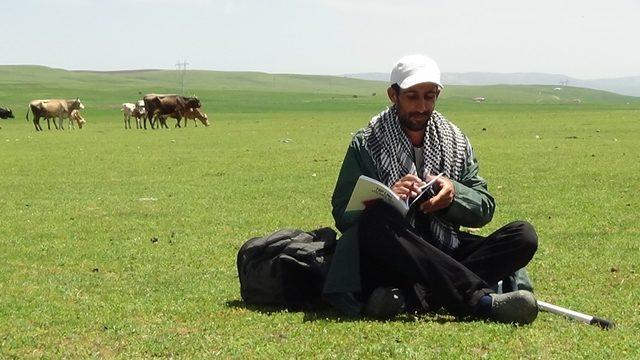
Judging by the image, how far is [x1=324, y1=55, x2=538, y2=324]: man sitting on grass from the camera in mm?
6480

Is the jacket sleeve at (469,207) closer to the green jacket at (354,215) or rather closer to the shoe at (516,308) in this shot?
the green jacket at (354,215)

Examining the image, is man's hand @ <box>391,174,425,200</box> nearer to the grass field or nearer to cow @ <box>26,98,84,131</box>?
the grass field

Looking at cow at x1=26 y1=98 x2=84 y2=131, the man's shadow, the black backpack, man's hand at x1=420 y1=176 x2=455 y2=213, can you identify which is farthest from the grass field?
cow at x1=26 y1=98 x2=84 y2=131

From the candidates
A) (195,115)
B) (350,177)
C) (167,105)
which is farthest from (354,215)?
(167,105)

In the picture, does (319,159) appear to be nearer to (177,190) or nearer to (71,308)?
(177,190)

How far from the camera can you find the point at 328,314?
267 inches

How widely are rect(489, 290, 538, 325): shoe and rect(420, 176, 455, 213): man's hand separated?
775 millimetres

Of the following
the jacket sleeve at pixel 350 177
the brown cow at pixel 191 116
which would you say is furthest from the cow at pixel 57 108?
the jacket sleeve at pixel 350 177

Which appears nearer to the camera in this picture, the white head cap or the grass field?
the grass field

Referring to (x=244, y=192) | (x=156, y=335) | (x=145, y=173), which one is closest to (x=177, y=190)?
(x=244, y=192)

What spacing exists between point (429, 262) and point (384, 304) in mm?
441

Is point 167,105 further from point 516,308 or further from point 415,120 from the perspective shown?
point 516,308

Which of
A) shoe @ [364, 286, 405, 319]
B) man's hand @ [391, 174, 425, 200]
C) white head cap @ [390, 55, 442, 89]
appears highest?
white head cap @ [390, 55, 442, 89]

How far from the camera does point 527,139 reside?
1152 inches
